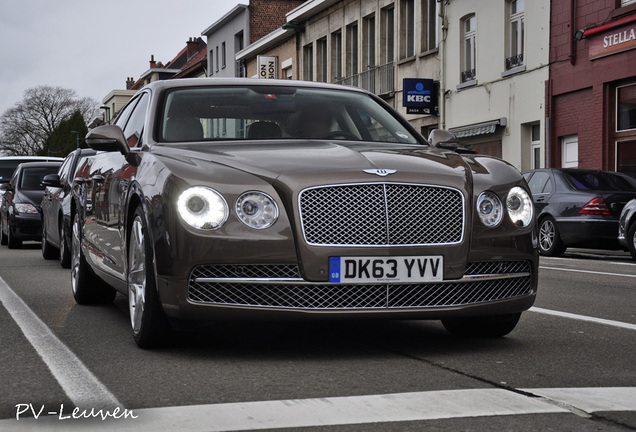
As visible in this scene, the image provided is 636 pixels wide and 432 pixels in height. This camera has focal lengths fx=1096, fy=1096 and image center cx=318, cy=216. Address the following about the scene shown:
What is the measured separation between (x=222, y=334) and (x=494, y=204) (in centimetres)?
180

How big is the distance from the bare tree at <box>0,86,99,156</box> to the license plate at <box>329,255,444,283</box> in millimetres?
102962

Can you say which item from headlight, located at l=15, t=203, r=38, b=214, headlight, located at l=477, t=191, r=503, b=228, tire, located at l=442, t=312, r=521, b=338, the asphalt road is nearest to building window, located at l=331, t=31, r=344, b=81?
headlight, located at l=15, t=203, r=38, b=214

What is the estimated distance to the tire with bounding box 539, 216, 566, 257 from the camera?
17.4 m

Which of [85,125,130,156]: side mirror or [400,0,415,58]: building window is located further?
[400,0,415,58]: building window

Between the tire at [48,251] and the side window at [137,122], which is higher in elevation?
the side window at [137,122]

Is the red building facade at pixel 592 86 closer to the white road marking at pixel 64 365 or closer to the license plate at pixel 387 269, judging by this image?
the white road marking at pixel 64 365

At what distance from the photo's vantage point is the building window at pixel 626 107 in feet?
75.4

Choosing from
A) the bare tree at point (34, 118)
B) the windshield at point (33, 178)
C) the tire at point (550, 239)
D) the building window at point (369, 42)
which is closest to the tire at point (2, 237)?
the windshield at point (33, 178)

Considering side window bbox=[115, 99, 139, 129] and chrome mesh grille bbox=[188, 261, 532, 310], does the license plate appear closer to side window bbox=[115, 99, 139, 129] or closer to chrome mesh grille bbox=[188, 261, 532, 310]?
chrome mesh grille bbox=[188, 261, 532, 310]

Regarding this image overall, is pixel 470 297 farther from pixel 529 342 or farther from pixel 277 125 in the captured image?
pixel 277 125

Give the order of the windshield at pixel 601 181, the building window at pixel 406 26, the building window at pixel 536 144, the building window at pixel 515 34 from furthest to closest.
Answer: the building window at pixel 406 26
the building window at pixel 515 34
the building window at pixel 536 144
the windshield at pixel 601 181

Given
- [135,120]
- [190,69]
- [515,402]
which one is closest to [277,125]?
[135,120]

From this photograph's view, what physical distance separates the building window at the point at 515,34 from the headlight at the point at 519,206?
2162cm

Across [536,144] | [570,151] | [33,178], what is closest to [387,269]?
[33,178]
